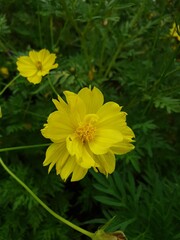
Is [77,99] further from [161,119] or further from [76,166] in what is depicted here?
[161,119]

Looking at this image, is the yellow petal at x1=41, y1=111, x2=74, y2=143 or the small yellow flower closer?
the yellow petal at x1=41, y1=111, x2=74, y2=143

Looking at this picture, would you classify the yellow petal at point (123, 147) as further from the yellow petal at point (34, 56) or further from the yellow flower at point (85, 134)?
the yellow petal at point (34, 56)

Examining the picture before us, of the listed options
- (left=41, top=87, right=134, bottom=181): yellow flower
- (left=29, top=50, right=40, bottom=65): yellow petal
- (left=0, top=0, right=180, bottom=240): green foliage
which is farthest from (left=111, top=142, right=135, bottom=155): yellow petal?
(left=29, top=50, right=40, bottom=65): yellow petal

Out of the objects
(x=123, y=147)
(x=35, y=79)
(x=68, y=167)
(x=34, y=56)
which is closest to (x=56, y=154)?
(x=68, y=167)

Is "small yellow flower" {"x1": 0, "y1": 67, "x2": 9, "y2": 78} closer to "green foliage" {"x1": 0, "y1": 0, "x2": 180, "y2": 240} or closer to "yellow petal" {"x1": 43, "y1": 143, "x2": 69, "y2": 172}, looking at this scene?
Answer: "green foliage" {"x1": 0, "y1": 0, "x2": 180, "y2": 240}

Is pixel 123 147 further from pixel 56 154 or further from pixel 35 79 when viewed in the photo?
pixel 35 79

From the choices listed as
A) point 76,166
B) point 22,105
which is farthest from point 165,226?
point 22,105
